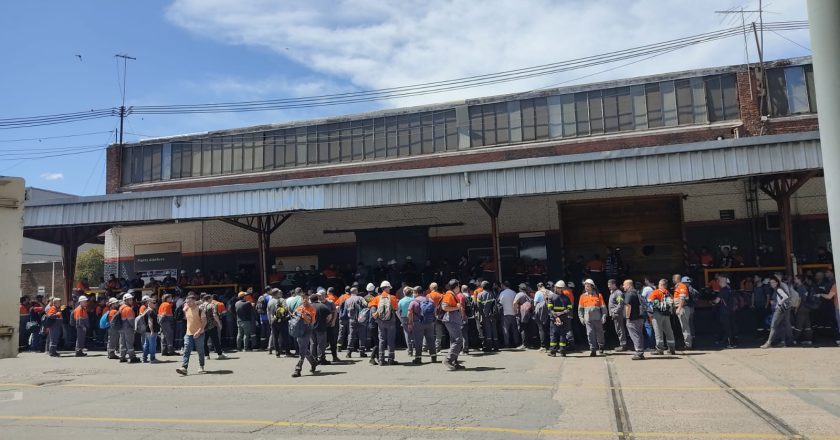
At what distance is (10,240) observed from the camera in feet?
14.3

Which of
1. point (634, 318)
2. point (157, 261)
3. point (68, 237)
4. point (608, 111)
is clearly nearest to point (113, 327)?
point (68, 237)

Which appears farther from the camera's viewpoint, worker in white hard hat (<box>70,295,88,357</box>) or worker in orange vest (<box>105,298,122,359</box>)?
worker in white hard hat (<box>70,295,88,357</box>)

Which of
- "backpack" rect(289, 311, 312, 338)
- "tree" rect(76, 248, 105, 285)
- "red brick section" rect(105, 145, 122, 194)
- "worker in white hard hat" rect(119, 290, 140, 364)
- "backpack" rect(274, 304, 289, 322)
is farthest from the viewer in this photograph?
"tree" rect(76, 248, 105, 285)

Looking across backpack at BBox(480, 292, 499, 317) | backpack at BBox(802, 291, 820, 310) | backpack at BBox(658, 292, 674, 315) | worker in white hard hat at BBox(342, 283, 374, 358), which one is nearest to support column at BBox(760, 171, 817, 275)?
backpack at BBox(802, 291, 820, 310)

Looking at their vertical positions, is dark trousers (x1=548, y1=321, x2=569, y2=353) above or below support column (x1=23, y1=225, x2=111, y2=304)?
below

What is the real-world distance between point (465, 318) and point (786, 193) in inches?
367

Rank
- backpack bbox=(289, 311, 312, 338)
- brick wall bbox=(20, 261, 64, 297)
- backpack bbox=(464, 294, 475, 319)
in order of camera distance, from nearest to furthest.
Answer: backpack bbox=(289, 311, 312, 338), backpack bbox=(464, 294, 475, 319), brick wall bbox=(20, 261, 64, 297)

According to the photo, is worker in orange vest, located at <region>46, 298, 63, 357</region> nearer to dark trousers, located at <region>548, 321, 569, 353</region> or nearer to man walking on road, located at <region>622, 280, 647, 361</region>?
dark trousers, located at <region>548, 321, 569, 353</region>

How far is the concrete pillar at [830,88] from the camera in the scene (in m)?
2.49

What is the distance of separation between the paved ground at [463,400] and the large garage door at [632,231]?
22.5ft

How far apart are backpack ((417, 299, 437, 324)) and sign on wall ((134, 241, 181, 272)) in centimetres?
1651

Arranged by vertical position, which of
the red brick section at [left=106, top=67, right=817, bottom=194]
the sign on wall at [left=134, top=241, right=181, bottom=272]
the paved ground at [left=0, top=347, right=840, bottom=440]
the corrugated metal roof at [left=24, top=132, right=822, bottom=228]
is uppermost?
the red brick section at [left=106, top=67, right=817, bottom=194]

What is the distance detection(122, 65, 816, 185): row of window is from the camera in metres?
25.6

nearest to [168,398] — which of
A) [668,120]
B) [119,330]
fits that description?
[119,330]
